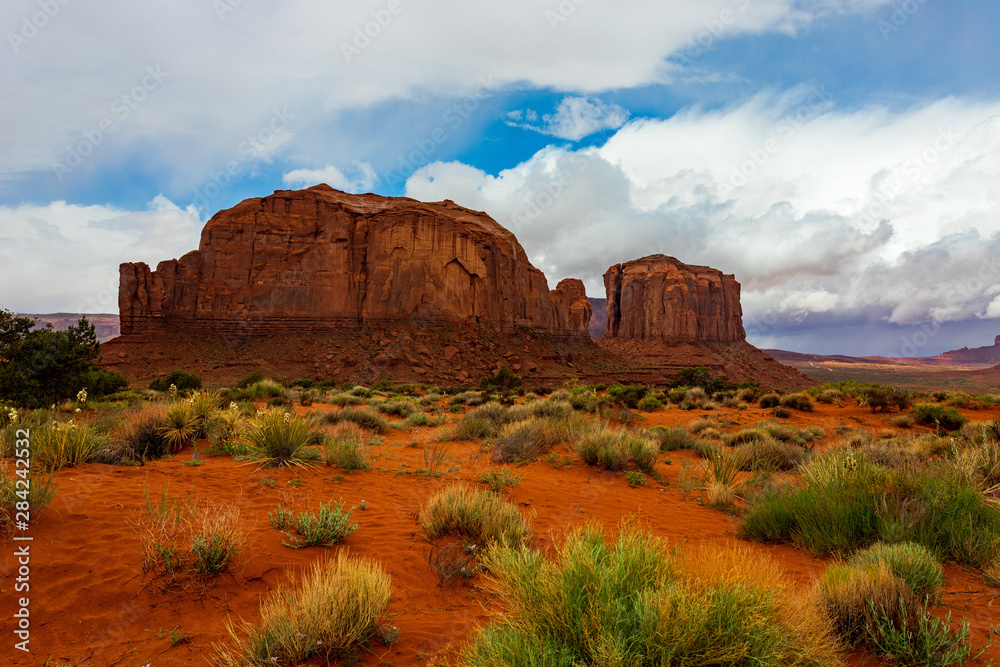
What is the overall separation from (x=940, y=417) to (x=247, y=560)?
19.4 metres

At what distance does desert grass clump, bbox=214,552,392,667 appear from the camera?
2701 millimetres

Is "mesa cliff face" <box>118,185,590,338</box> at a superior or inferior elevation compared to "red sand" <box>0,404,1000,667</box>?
superior

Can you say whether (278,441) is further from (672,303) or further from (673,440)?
(672,303)

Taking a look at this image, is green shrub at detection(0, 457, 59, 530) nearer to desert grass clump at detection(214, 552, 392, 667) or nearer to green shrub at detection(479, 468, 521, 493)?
desert grass clump at detection(214, 552, 392, 667)

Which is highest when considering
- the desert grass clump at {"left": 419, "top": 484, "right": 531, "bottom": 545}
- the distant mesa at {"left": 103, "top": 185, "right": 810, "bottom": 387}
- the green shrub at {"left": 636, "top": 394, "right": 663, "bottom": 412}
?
the distant mesa at {"left": 103, "top": 185, "right": 810, "bottom": 387}

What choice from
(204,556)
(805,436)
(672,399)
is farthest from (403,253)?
(204,556)

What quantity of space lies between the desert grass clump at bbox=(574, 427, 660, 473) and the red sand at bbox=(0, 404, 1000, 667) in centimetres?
114

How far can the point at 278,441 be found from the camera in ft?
23.5

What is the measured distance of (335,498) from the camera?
228 inches

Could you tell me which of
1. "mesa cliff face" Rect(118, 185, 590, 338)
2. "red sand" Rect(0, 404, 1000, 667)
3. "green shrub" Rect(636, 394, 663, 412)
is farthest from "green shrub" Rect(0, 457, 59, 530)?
"mesa cliff face" Rect(118, 185, 590, 338)

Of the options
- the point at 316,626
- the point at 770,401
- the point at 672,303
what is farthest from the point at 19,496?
the point at 672,303

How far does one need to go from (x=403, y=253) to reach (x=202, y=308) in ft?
80.4

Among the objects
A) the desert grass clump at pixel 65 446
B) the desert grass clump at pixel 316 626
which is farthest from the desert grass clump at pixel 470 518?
the desert grass clump at pixel 65 446

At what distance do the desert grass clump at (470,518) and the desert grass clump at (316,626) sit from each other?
1.64 metres
